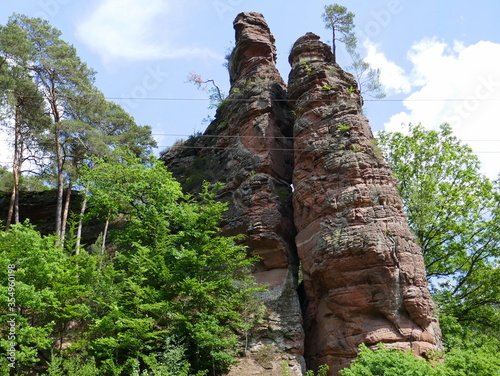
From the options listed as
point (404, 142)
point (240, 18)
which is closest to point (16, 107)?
point (240, 18)

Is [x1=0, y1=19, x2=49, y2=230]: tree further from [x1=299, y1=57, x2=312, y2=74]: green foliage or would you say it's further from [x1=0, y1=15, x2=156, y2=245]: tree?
[x1=299, y1=57, x2=312, y2=74]: green foliage

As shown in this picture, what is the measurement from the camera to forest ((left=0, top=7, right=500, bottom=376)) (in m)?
11.3

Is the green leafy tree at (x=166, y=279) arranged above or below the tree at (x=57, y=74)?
below

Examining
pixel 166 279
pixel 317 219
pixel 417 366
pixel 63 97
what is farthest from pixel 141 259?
pixel 63 97

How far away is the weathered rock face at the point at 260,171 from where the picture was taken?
14.3 metres

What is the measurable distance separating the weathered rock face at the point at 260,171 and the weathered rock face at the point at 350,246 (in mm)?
990

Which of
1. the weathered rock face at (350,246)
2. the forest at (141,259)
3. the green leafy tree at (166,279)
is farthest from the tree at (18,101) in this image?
the weathered rock face at (350,246)

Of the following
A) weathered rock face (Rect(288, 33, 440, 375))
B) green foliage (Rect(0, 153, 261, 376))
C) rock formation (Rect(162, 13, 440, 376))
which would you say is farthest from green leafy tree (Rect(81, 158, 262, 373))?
weathered rock face (Rect(288, 33, 440, 375))

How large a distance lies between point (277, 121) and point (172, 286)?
397 inches

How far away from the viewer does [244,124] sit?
2056 centimetres

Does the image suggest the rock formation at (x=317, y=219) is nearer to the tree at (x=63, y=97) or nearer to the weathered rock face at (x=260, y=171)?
the weathered rock face at (x=260, y=171)

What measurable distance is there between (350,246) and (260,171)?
596cm

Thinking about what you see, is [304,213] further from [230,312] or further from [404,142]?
[404,142]

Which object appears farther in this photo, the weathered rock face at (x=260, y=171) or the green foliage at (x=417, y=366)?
the weathered rock face at (x=260, y=171)
